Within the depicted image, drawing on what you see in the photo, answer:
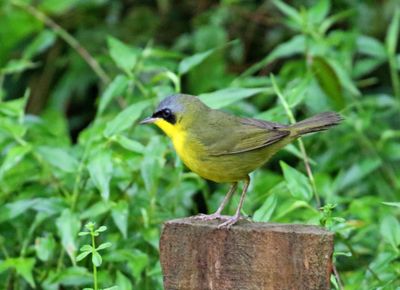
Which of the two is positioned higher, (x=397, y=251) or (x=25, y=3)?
(x=25, y=3)

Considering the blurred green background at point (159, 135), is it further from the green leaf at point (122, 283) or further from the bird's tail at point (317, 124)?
the bird's tail at point (317, 124)

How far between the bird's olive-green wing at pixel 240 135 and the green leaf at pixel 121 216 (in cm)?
71

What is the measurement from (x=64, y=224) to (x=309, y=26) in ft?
7.19

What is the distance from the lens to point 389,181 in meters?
5.67

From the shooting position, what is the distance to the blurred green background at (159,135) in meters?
4.13

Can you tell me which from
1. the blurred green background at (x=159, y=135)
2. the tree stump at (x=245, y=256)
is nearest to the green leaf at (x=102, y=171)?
the blurred green background at (x=159, y=135)

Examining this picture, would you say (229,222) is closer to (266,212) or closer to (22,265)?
(266,212)

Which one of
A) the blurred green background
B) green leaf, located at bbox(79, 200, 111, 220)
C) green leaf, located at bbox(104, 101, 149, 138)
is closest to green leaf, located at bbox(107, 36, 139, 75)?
the blurred green background

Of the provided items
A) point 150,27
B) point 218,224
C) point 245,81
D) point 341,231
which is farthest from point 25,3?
→ point 218,224

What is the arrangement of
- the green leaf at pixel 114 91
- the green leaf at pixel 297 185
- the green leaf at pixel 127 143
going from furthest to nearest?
the green leaf at pixel 114 91 < the green leaf at pixel 127 143 < the green leaf at pixel 297 185

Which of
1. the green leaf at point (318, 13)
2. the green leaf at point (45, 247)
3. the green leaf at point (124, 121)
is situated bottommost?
the green leaf at point (45, 247)

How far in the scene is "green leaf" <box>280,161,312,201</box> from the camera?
12.7 ft

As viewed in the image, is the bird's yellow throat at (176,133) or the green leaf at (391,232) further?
the green leaf at (391,232)

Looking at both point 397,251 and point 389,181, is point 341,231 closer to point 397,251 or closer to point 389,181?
point 397,251
